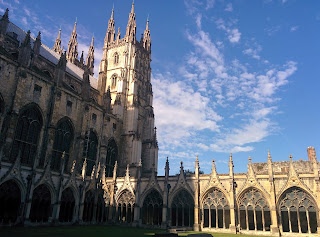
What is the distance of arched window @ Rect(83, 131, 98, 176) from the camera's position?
34653 mm

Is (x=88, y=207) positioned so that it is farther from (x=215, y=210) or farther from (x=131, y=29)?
(x=131, y=29)

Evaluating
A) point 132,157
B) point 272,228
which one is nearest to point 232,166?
point 272,228

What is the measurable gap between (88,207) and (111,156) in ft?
40.0

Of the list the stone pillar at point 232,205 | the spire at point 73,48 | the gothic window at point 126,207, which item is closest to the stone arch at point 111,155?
the gothic window at point 126,207

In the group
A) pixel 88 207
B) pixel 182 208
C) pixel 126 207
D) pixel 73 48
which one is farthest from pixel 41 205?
pixel 73 48

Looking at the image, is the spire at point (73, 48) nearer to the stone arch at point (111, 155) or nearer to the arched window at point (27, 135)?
the stone arch at point (111, 155)

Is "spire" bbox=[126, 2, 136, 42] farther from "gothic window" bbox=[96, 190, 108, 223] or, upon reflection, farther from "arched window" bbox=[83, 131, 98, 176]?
"gothic window" bbox=[96, 190, 108, 223]

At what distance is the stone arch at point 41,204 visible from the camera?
2278cm

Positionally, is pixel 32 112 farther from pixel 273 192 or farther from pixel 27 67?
pixel 273 192

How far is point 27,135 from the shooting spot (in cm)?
2742

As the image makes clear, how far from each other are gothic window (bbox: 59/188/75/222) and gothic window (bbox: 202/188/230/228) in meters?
13.5

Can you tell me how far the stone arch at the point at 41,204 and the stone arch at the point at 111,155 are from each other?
14596 mm

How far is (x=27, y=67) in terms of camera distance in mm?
27625

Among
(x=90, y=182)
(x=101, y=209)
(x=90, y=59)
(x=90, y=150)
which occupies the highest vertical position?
(x=90, y=59)
